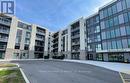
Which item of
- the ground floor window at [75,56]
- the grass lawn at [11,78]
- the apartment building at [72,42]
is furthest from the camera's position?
the ground floor window at [75,56]

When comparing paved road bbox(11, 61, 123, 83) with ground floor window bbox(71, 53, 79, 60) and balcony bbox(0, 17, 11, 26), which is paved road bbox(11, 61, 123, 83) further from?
balcony bbox(0, 17, 11, 26)

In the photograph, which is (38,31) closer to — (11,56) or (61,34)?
(61,34)

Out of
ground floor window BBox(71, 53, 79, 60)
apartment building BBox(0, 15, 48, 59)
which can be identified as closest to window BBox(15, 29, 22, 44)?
apartment building BBox(0, 15, 48, 59)

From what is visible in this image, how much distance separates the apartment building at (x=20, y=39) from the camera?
165 feet

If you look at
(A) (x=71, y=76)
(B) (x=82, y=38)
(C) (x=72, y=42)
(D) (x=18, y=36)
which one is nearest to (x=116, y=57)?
(B) (x=82, y=38)

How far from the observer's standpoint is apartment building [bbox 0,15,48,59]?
50.2 metres

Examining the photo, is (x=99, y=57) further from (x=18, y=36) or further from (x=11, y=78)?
(x=18, y=36)

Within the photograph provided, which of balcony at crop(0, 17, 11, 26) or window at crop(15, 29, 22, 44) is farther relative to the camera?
window at crop(15, 29, 22, 44)

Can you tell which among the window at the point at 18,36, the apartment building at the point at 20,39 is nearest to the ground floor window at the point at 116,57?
the apartment building at the point at 20,39

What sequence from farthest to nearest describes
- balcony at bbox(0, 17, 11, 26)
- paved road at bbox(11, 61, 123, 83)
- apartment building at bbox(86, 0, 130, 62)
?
balcony at bbox(0, 17, 11, 26), apartment building at bbox(86, 0, 130, 62), paved road at bbox(11, 61, 123, 83)

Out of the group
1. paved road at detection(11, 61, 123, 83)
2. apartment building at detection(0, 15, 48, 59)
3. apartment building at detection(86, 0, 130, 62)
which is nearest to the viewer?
paved road at detection(11, 61, 123, 83)

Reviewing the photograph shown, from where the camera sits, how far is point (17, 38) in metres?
57.1

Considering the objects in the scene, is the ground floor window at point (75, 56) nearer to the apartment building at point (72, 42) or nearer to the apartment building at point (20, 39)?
the apartment building at point (72, 42)

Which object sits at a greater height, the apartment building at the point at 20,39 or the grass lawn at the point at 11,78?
the apartment building at the point at 20,39
